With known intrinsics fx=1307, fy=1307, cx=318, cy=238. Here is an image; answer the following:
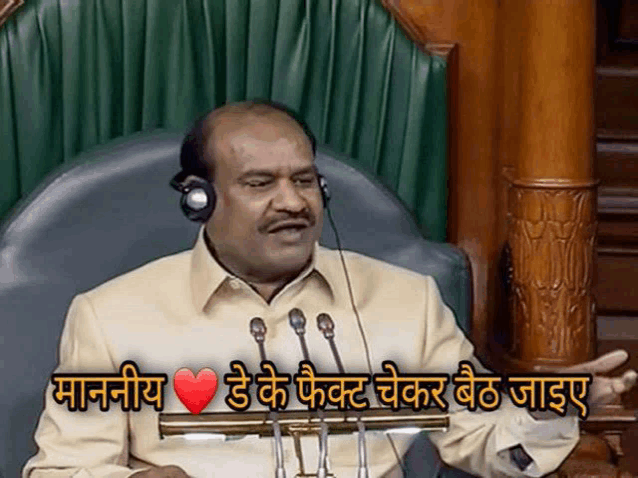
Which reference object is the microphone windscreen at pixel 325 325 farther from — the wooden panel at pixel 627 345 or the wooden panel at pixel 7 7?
the wooden panel at pixel 627 345

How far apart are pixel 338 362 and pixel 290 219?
0.18 meters

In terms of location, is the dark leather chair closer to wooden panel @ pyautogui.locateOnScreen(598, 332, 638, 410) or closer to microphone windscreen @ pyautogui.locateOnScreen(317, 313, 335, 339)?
microphone windscreen @ pyautogui.locateOnScreen(317, 313, 335, 339)

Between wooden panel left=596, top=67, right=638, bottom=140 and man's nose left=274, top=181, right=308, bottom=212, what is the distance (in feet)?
3.01

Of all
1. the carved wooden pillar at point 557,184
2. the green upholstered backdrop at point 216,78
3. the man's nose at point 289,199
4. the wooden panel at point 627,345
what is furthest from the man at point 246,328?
the wooden panel at point 627,345

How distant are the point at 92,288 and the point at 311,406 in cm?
38

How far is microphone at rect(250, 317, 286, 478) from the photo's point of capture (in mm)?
1408

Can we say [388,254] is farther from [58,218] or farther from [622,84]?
[622,84]

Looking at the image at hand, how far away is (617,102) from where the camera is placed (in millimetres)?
2219

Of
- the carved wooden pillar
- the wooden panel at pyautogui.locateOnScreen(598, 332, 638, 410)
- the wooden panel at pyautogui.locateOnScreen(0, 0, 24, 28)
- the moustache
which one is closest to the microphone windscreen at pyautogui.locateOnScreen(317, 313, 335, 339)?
the moustache

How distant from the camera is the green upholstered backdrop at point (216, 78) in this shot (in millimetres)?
1902

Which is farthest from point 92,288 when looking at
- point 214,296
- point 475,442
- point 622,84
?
point 622,84

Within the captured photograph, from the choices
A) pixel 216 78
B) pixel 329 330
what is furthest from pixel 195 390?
pixel 216 78

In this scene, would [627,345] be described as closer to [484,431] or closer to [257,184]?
[484,431]

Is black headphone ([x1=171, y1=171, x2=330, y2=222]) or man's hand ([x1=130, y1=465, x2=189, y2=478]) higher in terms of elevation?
black headphone ([x1=171, y1=171, x2=330, y2=222])
